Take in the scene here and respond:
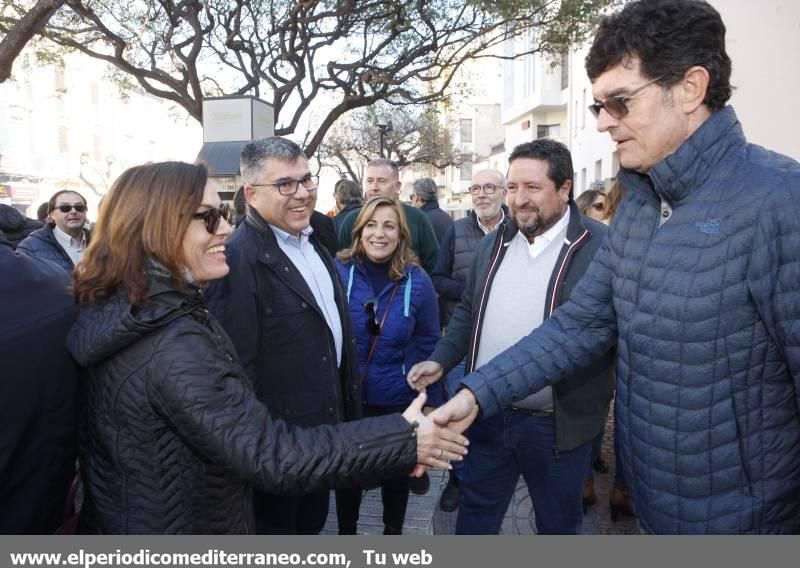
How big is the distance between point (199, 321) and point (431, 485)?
3.54 m

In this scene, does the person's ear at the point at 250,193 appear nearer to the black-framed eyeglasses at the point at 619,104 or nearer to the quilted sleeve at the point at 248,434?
the quilted sleeve at the point at 248,434

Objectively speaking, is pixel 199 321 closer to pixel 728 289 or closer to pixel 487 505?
pixel 728 289

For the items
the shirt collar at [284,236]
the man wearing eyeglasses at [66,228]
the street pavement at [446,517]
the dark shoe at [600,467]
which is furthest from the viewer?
the man wearing eyeglasses at [66,228]

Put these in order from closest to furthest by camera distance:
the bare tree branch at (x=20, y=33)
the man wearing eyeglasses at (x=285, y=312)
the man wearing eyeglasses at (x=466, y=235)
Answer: the man wearing eyeglasses at (x=285, y=312)
the man wearing eyeglasses at (x=466, y=235)
the bare tree branch at (x=20, y=33)

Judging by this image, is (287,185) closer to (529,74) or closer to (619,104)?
(619,104)

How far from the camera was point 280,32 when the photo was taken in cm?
1414

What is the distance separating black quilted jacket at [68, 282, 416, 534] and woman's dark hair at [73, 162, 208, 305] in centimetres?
7

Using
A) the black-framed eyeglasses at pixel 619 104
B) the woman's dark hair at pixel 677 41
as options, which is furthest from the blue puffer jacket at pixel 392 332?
the woman's dark hair at pixel 677 41

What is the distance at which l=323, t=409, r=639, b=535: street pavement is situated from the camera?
4.13 metres

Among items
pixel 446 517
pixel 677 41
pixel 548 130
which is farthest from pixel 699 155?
pixel 548 130

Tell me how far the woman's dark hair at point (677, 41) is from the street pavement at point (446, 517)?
3072 mm

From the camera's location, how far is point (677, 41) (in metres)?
1.81

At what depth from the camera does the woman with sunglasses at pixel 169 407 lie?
1.67 m

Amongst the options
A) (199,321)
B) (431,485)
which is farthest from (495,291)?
(431,485)
